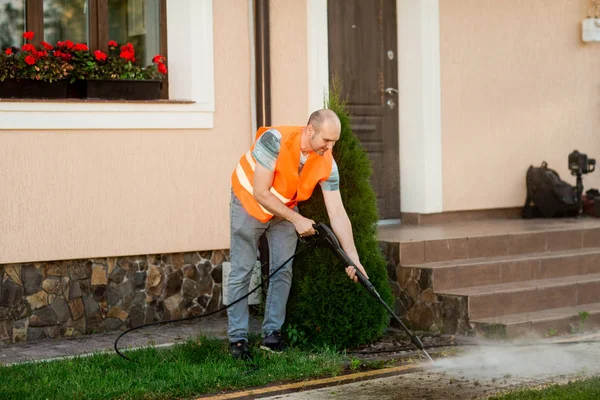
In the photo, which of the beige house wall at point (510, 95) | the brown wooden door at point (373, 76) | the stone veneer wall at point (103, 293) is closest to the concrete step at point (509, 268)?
the beige house wall at point (510, 95)

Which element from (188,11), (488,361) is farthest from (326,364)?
(188,11)

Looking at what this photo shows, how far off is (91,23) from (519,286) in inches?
171

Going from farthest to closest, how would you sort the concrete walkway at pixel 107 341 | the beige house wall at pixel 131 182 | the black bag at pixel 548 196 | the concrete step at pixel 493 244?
the black bag at pixel 548 196 < the concrete step at pixel 493 244 < the beige house wall at pixel 131 182 < the concrete walkway at pixel 107 341

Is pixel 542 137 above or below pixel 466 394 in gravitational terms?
above

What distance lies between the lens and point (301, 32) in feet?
32.6

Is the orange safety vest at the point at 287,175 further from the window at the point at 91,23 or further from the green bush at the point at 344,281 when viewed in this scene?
the window at the point at 91,23

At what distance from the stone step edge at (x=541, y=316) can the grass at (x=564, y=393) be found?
1801mm

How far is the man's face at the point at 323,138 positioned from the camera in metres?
7.13

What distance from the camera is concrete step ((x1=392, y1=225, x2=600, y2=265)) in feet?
30.0

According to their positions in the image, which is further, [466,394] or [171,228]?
[171,228]

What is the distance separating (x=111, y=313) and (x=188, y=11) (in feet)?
8.84

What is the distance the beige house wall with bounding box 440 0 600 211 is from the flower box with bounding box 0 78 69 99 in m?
4.12

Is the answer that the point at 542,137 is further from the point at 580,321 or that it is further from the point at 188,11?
the point at 188,11

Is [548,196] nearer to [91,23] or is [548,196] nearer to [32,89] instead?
[91,23]
